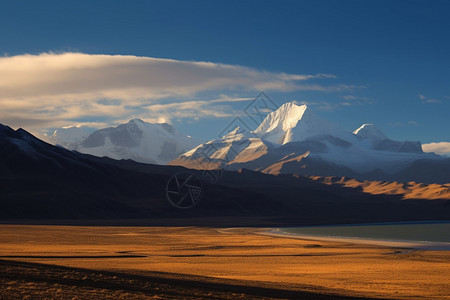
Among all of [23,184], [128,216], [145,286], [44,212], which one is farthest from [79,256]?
[23,184]

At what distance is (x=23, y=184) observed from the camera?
18588 cm

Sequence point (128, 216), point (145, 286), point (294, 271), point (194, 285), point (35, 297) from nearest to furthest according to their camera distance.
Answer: point (35, 297) → point (145, 286) → point (194, 285) → point (294, 271) → point (128, 216)

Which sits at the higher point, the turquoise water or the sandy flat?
the sandy flat

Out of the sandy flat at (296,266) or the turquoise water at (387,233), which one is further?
the turquoise water at (387,233)

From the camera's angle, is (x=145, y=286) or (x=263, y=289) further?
(x=263, y=289)

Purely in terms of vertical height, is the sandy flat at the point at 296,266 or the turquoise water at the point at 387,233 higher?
the sandy flat at the point at 296,266

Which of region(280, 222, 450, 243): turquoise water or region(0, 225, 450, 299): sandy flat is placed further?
region(280, 222, 450, 243): turquoise water

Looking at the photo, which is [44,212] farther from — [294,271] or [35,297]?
[35,297]

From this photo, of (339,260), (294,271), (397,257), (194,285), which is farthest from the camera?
(397,257)

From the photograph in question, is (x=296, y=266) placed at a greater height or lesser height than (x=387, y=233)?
greater

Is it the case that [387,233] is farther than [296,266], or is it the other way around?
[387,233]

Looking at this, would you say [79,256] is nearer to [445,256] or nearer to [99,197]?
[445,256]

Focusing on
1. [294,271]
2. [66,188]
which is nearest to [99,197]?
[66,188]

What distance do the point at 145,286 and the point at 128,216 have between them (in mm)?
154140
